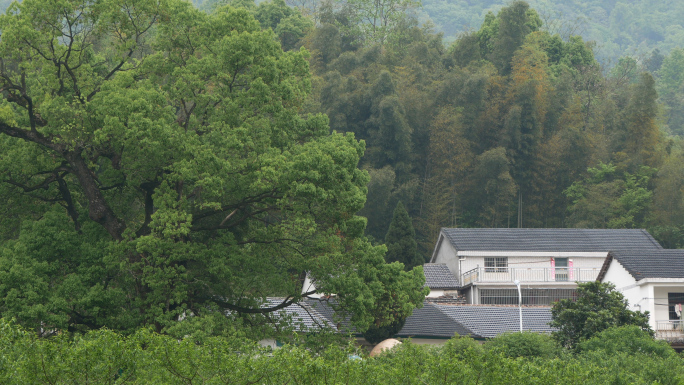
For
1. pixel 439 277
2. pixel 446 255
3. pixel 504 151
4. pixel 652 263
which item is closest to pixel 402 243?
pixel 439 277

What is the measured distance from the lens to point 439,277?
126 feet

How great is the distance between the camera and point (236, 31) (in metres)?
18.6

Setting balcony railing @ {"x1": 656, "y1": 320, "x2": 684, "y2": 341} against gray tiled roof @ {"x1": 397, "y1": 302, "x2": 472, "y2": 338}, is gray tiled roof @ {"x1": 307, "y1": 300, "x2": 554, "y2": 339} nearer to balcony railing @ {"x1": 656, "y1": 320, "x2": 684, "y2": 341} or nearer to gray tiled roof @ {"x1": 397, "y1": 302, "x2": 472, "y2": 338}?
gray tiled roof @ {"x1": 397, "y1": 302, "x2": 472, "y2": 338}

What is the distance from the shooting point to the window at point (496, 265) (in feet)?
124

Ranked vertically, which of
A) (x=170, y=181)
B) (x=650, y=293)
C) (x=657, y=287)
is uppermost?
(x=170, y=181)

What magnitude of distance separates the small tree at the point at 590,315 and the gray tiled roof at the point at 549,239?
51.9 feet

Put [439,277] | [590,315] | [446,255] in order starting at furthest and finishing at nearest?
1. [446,255]
2. [439,277]
3. [590,315]

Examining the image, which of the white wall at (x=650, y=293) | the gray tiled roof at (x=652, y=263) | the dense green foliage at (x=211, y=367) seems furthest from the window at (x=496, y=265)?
the dense green foliage at (x=211, y=367)

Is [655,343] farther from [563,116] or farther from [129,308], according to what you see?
[563,116]

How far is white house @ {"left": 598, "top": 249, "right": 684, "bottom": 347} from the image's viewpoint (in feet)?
89.1

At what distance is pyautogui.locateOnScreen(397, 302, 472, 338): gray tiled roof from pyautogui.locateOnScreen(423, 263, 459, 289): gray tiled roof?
886 centimetres

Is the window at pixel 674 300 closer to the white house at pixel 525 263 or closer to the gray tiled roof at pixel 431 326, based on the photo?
the gray tiled roof at pixel 431 326

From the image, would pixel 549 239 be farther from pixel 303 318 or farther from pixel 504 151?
pixel 303 318

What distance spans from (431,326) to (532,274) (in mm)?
11845
